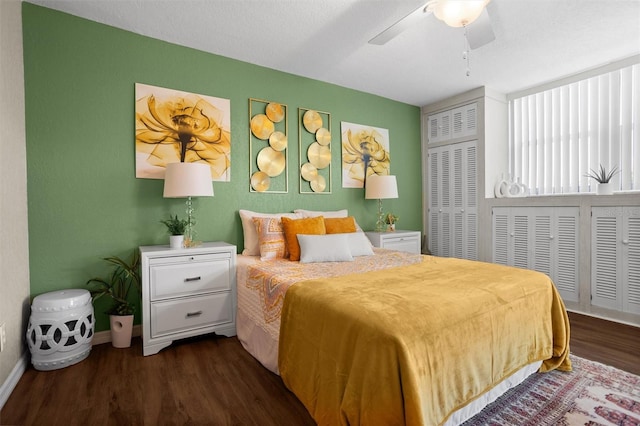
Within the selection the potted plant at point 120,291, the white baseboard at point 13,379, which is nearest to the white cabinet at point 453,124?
the potted plant at point 120,291

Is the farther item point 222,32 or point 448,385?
point 222,32

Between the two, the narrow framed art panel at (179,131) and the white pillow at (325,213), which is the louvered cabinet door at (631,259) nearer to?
the white pillow at (325,213)

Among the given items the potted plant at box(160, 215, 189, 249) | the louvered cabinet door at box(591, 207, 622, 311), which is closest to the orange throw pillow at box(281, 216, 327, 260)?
the potted plant at box(160, 215, 189, 249)

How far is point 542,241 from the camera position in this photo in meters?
3.51

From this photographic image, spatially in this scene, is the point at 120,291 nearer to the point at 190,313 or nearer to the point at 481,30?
the point at 190,313

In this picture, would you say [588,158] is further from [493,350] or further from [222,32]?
[222,32]

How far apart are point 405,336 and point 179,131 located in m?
2.67

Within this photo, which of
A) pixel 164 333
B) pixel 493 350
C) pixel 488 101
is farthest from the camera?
pixel 488 101

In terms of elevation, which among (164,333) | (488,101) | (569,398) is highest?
(488,101)

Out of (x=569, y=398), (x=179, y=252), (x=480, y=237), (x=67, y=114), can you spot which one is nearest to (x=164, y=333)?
(x=179, y=252)

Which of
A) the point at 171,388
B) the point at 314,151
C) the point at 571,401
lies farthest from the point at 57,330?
the point at 571,401

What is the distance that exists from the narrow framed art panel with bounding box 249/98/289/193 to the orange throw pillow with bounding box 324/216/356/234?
65cm

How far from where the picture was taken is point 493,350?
156 centimetres

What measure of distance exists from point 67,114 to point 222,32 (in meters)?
1.43
